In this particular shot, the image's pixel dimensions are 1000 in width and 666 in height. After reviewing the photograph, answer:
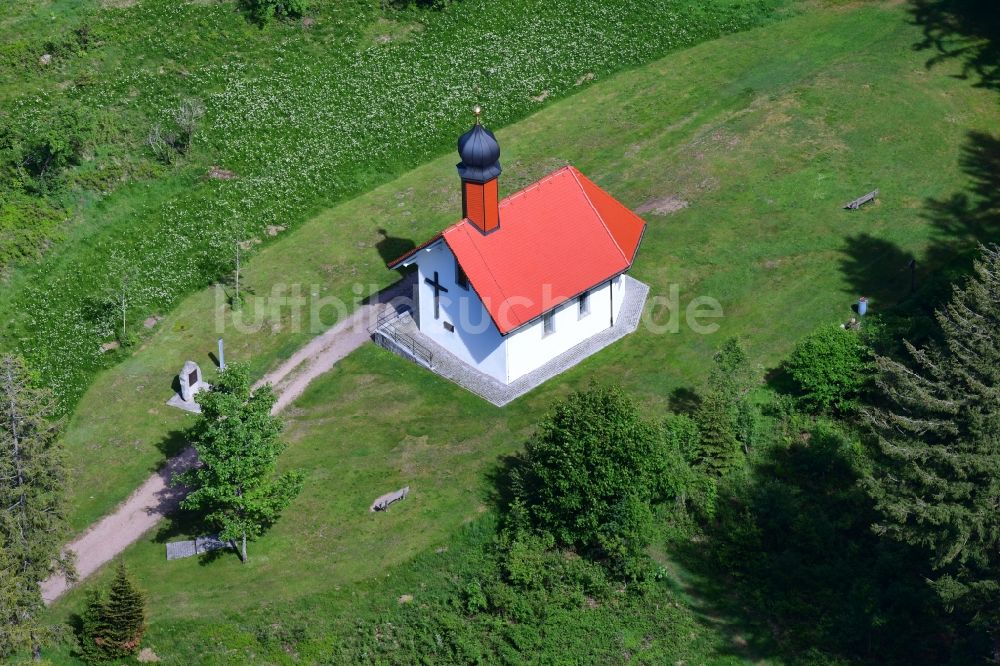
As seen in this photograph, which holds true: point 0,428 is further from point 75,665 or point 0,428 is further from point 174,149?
point 174,149

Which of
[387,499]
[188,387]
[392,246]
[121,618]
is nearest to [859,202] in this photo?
[392,246]

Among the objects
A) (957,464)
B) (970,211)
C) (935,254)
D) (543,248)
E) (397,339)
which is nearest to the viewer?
(957,464)

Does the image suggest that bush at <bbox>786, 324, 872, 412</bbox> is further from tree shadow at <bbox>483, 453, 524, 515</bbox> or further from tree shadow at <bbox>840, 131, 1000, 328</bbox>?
tree shadow at <bbox>483, 453, 524, 515</bbox>

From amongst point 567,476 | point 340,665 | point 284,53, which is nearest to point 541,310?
point 567,476

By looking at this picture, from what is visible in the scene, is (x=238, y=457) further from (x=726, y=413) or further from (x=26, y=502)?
(x=726, y=413)

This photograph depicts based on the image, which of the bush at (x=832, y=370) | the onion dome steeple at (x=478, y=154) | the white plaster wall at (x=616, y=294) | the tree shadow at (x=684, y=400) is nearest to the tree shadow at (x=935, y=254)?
the bush at (x=832, y=370)

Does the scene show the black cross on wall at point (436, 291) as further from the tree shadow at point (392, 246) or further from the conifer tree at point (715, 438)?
the conifer tree at point (715, 438)
